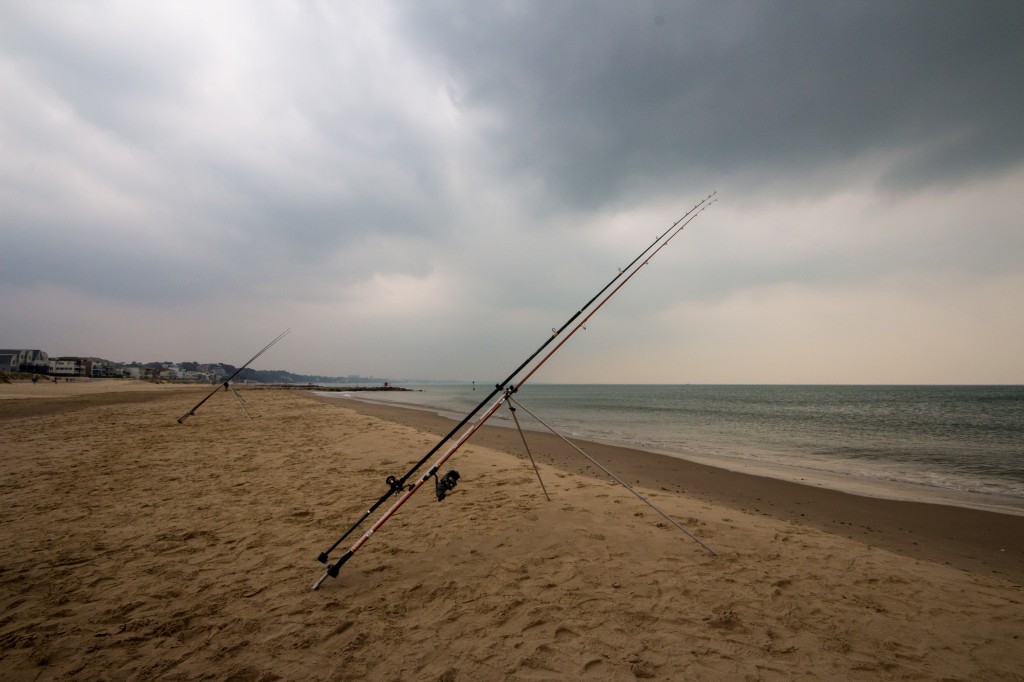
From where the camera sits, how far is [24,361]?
82.6 metres

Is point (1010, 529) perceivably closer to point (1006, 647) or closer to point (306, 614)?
point (1006, 647)

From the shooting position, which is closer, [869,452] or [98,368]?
[869,452]

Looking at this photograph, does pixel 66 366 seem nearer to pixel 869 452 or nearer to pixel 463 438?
pixel 463 438

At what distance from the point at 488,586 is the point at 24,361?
126114 mm

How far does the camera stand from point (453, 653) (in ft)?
9.04

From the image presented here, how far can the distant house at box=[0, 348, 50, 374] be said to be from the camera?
263 feet

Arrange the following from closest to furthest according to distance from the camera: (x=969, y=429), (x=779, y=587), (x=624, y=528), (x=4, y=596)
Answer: (x=4, y=596) → (x=779, y=587) → (x=624, y=528) → (x=969, y=429)

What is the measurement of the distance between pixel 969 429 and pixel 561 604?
96.1 feet

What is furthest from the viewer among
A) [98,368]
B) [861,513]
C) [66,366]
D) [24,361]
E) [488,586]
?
[98,368]

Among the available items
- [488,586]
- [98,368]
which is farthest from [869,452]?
[98,368]

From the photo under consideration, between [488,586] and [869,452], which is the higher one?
[869,452]

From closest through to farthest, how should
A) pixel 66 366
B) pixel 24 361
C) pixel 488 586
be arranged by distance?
pixel 488 586
pixel 24 361
pixel 66 366

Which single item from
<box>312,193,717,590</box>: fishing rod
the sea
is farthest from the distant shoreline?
<box>312,193,717,590</box>: fishing rod

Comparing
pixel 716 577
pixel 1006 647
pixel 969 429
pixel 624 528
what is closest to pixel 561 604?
pixel 716 577
